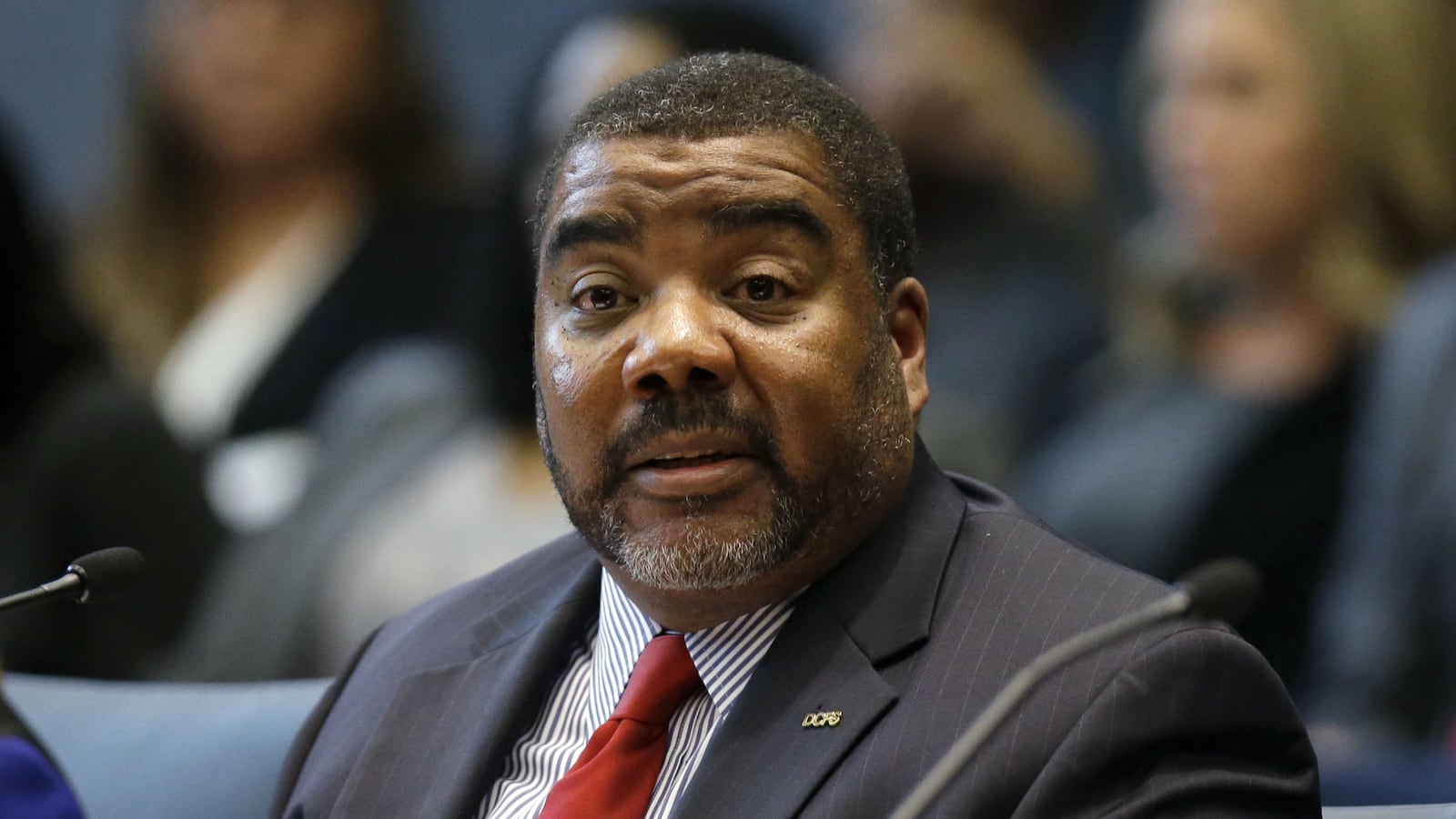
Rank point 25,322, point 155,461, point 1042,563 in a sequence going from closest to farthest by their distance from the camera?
point 1042,563 → point 155,461 → point 25,322

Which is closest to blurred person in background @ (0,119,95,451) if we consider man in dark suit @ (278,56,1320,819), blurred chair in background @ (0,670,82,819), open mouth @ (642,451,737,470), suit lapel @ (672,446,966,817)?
blurred chair in background @ (0,670,82,819)

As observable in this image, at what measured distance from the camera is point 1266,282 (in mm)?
4203

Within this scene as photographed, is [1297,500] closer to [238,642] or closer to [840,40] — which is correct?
[840,40]

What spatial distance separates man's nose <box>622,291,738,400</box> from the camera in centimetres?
222

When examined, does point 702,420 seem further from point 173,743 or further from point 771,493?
point 173,743

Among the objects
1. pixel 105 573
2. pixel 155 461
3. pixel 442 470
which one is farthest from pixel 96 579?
Result: pixel 155 461

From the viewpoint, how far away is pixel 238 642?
4.60 m

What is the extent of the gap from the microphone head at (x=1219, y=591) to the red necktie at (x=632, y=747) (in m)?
0.67

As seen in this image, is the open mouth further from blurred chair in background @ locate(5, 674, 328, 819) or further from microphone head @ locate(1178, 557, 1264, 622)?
blurred chair in background @ locate(5, 674, 328, 819)

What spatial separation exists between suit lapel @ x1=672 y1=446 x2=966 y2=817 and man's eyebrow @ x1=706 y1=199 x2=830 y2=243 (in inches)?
13.9

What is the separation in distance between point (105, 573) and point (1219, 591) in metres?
1.25

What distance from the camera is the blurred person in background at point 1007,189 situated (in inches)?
175

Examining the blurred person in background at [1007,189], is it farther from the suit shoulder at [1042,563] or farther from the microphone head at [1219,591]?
the microphone head at [1219,591]

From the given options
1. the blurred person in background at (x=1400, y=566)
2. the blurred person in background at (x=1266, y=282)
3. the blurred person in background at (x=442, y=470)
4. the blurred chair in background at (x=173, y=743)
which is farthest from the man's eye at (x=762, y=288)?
the blurred person in background at (x=1266, y=282)
